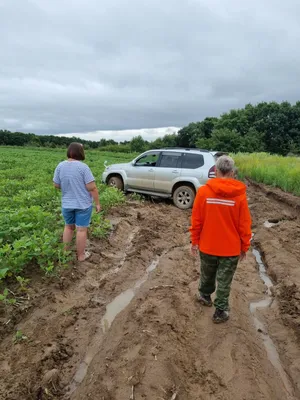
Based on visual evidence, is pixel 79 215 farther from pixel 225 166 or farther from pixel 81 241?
pixel 225 166

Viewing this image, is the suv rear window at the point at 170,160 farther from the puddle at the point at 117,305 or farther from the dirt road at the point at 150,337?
the puddle at the point at 117,305

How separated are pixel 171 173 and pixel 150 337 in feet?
25.1

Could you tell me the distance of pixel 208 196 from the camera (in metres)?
3.70

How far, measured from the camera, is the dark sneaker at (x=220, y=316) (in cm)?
393

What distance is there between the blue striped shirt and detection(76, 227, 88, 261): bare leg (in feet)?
1.29

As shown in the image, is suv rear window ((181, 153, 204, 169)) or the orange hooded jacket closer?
the orange hooded jacket

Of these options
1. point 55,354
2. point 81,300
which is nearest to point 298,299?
point 81,300

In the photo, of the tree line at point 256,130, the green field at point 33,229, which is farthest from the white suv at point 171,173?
the tree line at point 256,130

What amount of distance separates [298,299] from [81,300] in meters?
3.04

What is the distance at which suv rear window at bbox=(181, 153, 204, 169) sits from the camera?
34.0ft

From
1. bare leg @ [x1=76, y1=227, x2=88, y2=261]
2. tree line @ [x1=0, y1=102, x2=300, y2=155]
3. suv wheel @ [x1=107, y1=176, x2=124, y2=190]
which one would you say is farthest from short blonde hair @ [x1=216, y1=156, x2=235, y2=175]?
tree line @ [x1=0, y1=102, x2=300, y2=155]

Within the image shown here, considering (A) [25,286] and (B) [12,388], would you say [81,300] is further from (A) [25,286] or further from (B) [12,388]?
(B) [12,388]

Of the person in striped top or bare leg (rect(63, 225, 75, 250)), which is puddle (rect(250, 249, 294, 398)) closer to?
the person in striped top

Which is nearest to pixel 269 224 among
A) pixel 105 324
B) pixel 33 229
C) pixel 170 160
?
pixel 170 160
